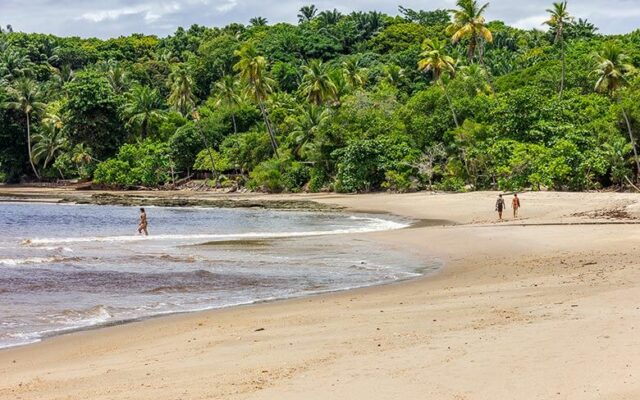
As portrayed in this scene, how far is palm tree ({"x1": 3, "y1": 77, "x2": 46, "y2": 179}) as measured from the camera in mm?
81750

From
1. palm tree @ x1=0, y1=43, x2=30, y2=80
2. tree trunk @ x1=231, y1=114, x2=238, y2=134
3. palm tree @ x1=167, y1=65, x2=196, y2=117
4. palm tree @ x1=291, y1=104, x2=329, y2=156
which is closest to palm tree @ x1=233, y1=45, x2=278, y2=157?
palm tree @ x1=291, y1=104, x2=329, y2=156

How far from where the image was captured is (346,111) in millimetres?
60938

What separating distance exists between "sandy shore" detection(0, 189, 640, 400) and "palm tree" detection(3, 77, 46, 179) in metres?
74.5

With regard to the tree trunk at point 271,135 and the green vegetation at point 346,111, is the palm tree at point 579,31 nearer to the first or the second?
the green vegetation at point 346,111

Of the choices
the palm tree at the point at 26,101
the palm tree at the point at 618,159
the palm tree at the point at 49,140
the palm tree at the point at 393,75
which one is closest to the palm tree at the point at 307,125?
the palm tree at the point at 393,75

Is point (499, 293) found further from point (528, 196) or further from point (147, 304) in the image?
point (528, 196)

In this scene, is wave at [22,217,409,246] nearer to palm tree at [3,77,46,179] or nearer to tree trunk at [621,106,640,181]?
tree trunk at [621,106,640,181]

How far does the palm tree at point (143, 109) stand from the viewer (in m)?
77.6

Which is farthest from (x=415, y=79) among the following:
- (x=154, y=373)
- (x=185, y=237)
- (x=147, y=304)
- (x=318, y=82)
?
(x=154, y=373)

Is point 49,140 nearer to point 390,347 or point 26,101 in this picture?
point 26,101

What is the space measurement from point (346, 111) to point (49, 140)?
1487 inches

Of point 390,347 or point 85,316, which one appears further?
point 85,316

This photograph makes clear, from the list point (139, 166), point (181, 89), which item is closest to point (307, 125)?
point (181, 89)

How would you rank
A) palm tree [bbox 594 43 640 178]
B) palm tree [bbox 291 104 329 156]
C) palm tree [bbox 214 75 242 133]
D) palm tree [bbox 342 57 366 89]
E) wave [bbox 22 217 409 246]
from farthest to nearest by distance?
palm tree [bbox 342 57 366 89] → palm tree [bbox 214 75 242 133] → palm tree [bbox 291 104 329 156] → palm tree [bbox 594 43 640 178] → wave [bbox 22 217 409 246]
